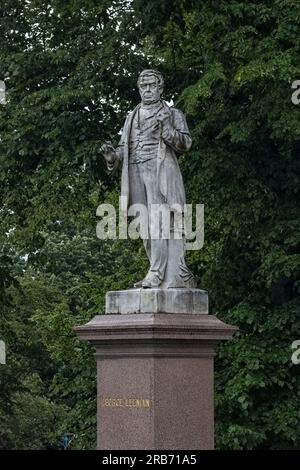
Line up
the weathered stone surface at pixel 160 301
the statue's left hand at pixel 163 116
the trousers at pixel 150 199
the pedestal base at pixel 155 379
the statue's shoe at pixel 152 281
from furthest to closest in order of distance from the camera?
the statue's left hand at pixel 163 116, the trousers at pixel 150 199, the statue's shoe at pixel 152 281, the weathered stone surface at pixel 160 301, the pedestal base at pixel 155 379

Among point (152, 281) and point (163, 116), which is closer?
point (152, 281)

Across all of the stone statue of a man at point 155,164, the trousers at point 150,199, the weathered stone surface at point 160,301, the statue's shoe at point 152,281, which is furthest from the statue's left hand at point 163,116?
the weathered stone surface at point 160,301

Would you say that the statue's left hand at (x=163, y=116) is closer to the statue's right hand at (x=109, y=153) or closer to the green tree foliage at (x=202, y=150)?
the statue's right hand at (x=109, y=153)

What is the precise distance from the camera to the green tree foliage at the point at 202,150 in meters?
18.8

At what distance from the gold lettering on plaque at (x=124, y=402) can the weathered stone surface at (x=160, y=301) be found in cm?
80

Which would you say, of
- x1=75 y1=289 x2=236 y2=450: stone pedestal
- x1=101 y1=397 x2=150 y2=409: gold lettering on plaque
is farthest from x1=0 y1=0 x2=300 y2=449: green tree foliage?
x1=101 y1=397 x2=150 y2=409: gold lettering on plaque

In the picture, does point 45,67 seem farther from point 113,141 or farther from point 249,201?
point 249,201

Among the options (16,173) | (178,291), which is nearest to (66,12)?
(16,173)

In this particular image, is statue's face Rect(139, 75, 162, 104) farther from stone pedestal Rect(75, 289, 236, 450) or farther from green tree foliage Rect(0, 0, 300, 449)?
green tree foliage Rect(0, 0, 300, 449)

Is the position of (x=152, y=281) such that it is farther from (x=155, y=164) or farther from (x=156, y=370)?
(x=155, y=164)

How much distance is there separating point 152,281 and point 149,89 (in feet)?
6.17

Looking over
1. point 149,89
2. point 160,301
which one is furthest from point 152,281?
point 149,89

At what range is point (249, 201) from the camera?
63.5ft

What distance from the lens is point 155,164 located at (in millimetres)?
13266
